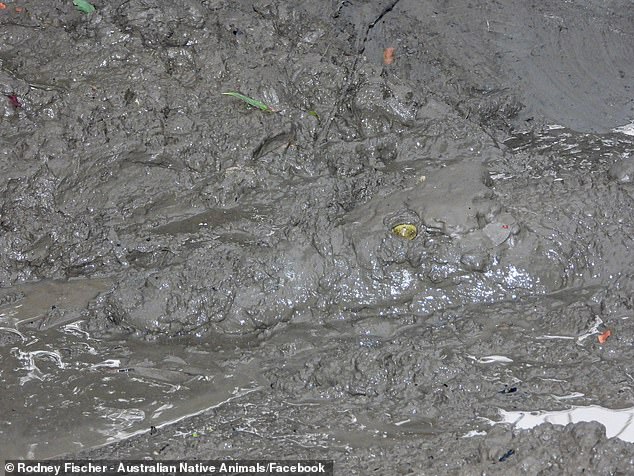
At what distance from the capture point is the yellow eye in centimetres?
412

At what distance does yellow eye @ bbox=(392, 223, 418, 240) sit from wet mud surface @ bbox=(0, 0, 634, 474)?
0.5 inches

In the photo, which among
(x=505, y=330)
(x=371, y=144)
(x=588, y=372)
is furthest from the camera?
(x=371, y=144)

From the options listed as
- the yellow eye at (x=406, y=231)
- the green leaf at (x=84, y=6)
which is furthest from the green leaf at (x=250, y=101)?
the yellow eye at (x=406, y=231)

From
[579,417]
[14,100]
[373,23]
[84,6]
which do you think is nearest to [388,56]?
[373,23]

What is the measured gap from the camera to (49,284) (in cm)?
420

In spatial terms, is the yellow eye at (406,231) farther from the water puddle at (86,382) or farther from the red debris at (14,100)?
the red debris at (14,100)

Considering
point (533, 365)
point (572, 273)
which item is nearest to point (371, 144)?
point (572, 273)

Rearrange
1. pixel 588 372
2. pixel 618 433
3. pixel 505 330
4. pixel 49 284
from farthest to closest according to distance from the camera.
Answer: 1. pixel 49 284
2. pixel 505 330
3. pixel 588 372
4. pixel 618 433

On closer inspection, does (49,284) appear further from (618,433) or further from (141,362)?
(618,433)

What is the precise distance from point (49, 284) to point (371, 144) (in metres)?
2.14

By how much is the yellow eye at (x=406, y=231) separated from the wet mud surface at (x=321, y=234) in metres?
0.01

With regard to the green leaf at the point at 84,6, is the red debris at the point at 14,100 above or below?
below

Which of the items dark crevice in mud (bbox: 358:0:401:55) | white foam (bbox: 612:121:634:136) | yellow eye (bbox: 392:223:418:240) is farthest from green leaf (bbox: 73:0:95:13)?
white foam (bbox: 612:121:634:136)

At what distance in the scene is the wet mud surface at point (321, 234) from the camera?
3438mm
